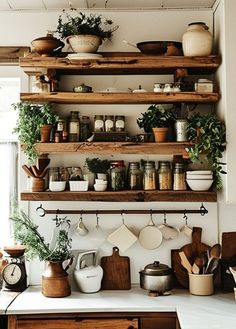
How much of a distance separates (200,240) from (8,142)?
143cm

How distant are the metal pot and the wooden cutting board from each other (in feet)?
0.46

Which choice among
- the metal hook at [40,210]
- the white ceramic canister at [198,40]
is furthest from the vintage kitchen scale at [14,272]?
the white ceramic canister at [198,40]

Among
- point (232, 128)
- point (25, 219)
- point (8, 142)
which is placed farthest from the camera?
point (8, 142)

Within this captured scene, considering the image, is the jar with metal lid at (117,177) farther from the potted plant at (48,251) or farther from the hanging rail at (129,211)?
the potted plant at (48,251)

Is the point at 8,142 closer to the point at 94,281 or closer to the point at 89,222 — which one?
the point at 89,222

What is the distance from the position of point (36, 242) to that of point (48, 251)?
0.29 feet

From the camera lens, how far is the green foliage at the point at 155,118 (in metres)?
2.94

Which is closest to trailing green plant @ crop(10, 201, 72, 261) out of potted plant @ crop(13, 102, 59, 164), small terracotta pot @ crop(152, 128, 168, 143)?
potted plant @ crop(13, 102, 59, 164)

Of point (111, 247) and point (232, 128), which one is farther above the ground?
point (232, 128)

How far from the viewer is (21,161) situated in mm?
3125

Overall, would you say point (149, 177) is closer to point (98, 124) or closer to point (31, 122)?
point (98, 124)

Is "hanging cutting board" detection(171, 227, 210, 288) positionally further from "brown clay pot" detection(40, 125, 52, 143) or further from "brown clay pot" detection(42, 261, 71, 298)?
"brown clay pot" detection(40, 125, 52, 143)

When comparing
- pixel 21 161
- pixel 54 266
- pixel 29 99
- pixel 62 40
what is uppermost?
pixel 62 40

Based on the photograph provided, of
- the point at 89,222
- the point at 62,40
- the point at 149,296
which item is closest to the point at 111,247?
the point at 89,222
